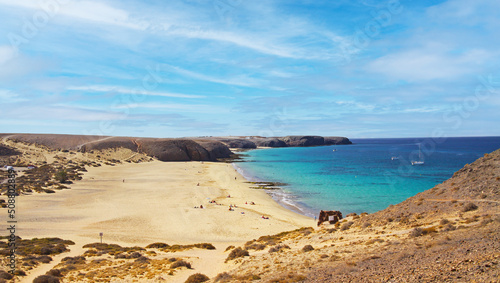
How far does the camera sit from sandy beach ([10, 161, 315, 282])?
24.7m

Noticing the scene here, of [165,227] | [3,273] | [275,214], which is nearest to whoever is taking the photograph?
[3,273]

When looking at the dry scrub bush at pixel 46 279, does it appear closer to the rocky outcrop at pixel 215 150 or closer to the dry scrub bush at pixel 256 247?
the dry scrub bush at pixel 256 247

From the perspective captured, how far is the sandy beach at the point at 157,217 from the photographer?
973 inches

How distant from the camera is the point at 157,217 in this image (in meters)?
32.4

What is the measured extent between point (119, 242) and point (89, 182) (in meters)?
34.0

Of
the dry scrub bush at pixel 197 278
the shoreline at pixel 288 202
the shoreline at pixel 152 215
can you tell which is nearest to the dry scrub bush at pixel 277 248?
the dry scrub bush at pixel 197 278

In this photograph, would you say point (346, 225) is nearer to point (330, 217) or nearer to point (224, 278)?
point (330, 217)

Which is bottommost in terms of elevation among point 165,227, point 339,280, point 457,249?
point 165,227

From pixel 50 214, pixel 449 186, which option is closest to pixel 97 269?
pixel 50 214

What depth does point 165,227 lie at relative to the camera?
28.9 m

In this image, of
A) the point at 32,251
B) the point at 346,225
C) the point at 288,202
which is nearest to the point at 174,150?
the point at 288,202

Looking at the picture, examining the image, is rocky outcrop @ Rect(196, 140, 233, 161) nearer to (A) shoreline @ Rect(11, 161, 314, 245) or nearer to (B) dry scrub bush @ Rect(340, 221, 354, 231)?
(A) shoreline @ Rect(11, 161, 314, 245)

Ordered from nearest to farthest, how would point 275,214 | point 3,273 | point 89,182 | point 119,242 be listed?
point 3,273
point 119,242
point 275,214
point 89,182

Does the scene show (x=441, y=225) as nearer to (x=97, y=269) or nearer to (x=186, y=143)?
(x=97, y=269)
